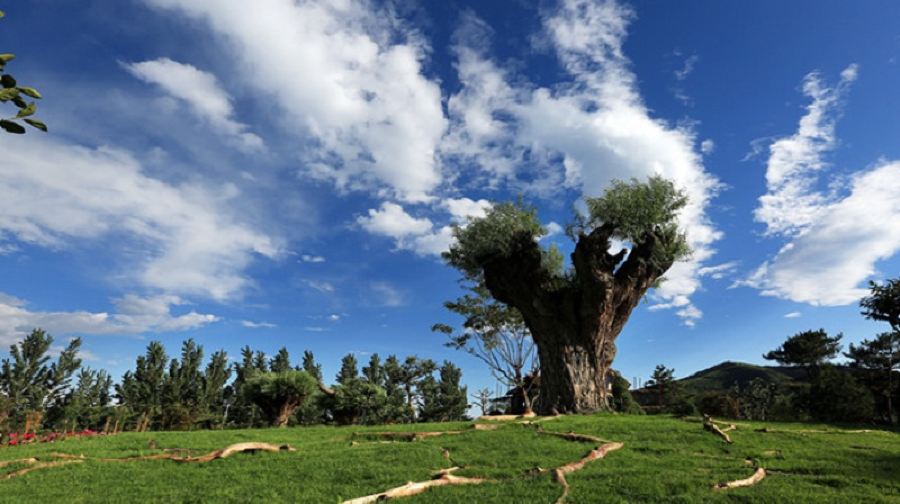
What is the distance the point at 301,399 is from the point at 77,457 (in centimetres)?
1751

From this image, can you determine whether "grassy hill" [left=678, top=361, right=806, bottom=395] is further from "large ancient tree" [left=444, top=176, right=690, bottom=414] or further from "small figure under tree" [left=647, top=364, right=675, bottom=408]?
"large ancient tree" [left=444, top=176, right=690, bottom=414]

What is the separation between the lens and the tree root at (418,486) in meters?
7.28

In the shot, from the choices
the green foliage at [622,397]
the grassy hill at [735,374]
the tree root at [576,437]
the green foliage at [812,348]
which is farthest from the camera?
the grassy hill at [735,374]

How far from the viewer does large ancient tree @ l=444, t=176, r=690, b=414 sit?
23.8m

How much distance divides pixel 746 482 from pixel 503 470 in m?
4.44

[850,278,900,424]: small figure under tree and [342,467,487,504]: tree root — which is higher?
[850,278,900,424]: small figure under tree

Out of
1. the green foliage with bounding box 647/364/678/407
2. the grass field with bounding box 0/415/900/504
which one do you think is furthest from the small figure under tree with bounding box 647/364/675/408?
the grass field with bounding box 0/415/900/504

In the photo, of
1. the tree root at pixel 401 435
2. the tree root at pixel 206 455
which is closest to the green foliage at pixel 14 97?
the tree root at pixel 206 455

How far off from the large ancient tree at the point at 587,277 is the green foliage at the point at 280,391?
13323 mm

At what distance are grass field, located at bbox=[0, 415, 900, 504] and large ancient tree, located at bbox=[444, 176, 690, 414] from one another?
911 cm

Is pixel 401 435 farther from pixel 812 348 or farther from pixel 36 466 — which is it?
pixel 812 348

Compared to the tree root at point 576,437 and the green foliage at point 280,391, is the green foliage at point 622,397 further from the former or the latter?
the tree root at point 576,437

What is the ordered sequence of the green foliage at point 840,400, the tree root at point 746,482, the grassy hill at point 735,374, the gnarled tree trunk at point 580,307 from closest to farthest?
the tree root at point 746,482 → the gnarled tree trunk at point 580,307 → the green foliage at point 840,400 → the grassy hill at point 735,374

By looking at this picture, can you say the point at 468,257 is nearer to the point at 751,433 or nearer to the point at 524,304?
the point at 524,304
